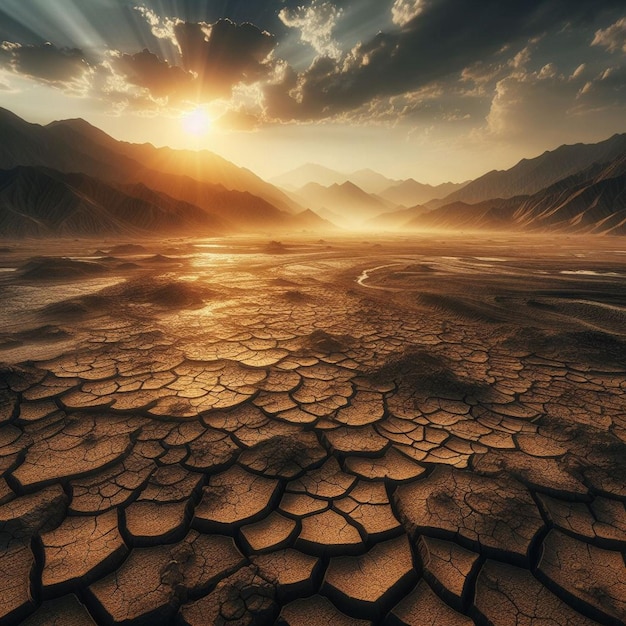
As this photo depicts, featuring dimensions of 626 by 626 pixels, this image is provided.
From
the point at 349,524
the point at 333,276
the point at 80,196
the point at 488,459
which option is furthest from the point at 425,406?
the point at 80,196

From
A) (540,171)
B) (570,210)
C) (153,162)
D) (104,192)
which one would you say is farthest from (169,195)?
(540,171)

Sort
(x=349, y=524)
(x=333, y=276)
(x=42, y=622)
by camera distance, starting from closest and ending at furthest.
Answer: (x=42, y=622), (x=349, y=524), (x=333, y=276)

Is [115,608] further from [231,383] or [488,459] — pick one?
[488,459]

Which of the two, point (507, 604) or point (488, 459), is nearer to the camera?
point (507, 604)

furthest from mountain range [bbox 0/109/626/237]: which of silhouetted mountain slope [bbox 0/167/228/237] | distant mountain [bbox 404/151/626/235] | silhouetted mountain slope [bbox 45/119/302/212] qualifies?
silhouetted mountain slope [bbox 45/119/302/212]

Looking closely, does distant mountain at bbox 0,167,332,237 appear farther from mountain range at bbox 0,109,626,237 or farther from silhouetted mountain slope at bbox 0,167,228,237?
mountain range at bbox 0,109,626,237

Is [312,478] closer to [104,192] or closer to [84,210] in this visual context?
[84,210]
